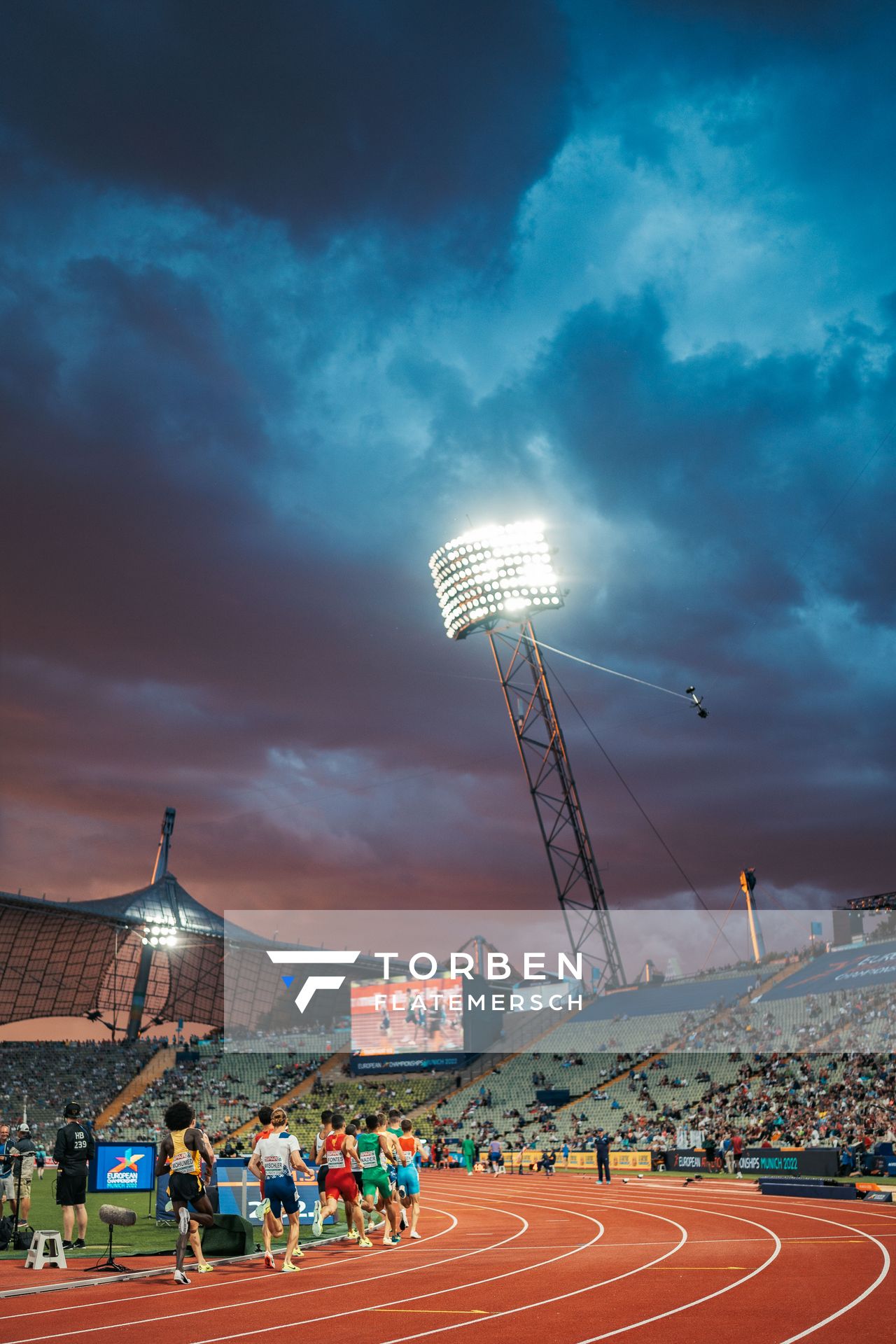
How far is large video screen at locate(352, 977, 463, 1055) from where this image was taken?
54844mm

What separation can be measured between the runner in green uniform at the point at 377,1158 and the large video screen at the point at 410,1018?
133 feet

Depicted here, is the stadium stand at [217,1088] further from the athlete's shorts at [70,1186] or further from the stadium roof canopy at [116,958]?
the athlete's shorts at [70,1186]

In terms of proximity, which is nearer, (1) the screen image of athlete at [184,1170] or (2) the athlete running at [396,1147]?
(1) the screen image of athlete at [184,1170]

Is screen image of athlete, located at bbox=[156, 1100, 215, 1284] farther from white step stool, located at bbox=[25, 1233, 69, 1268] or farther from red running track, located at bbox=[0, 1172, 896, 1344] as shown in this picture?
white step stool, located at bbox=[25, 1233, 69, 1268]

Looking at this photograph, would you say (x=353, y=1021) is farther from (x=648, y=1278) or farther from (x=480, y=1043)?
(x=648, y=1278)

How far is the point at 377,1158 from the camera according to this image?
14.7 meters

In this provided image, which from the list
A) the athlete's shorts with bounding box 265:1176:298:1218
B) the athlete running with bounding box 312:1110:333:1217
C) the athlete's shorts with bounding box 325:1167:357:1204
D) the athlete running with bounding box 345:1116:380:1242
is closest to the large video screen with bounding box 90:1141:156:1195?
the athlete running with bounding box 312:1110:333:1217

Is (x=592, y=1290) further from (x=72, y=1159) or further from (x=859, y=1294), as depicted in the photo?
(x=72, y=1159)

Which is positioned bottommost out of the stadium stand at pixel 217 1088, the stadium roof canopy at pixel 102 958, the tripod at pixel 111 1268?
the tripod at pixel 111 1268

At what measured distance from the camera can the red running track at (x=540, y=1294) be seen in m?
8.53

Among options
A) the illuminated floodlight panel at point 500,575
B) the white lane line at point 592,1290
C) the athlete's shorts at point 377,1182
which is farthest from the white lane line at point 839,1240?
the illuminated floodlight panel at point 500,575

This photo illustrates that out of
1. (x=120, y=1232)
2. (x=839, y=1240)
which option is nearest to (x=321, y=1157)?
(x=120, y=1232)

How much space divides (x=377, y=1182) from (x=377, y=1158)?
310 millimetres

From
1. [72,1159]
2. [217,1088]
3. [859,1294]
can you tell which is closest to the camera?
[859,1294]
